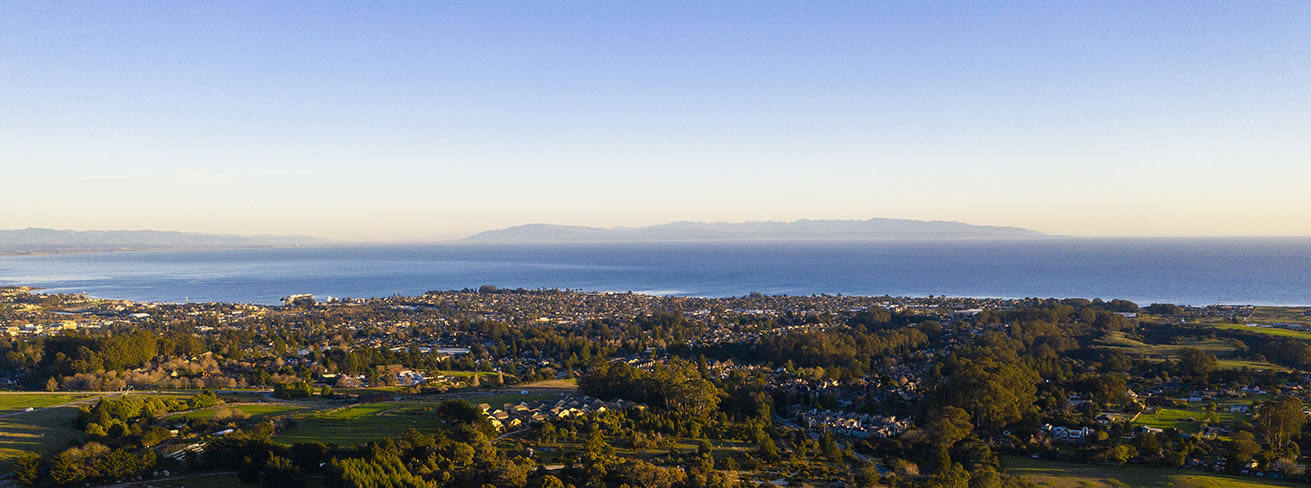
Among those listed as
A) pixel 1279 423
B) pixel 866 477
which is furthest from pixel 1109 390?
pixel 866 477

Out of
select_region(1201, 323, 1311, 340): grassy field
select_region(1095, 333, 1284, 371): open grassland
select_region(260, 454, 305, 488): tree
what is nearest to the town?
select_region(260, 454, 305, 488): tree

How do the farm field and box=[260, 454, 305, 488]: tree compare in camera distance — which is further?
the farm field

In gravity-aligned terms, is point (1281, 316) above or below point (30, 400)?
above

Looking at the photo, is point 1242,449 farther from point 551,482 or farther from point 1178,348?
point 1178,348

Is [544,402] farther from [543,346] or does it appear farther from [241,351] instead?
[241,351]

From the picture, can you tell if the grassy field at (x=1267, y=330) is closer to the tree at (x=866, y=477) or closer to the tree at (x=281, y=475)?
the tree at (x=866, y=477)

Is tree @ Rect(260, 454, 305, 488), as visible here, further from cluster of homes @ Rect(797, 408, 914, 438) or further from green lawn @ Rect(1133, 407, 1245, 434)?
green lawn @ Rect(1133, 407, 1245, 434)
